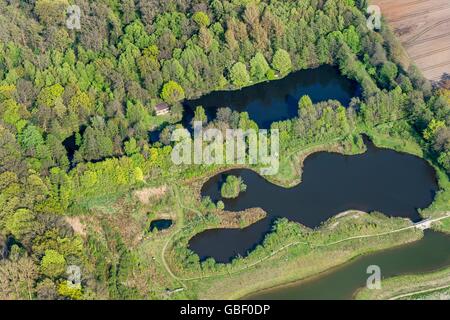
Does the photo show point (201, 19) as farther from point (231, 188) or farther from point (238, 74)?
point (231, 188)

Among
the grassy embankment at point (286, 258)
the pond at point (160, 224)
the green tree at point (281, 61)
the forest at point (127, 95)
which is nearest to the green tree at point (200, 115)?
the forest at point (127, 95)

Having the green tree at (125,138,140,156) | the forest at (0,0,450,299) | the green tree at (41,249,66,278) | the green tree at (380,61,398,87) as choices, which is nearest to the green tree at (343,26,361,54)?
the forest at (0,0,450,299)

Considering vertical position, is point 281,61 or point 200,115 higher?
point 281,61

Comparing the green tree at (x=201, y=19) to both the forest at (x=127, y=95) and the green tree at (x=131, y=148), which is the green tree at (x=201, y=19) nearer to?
the forest at (x=127, y=95)

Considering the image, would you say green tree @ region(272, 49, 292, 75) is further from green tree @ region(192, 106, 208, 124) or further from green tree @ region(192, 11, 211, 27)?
green tree @ region(192, 106, 208, 124)

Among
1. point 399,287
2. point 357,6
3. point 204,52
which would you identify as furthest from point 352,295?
point 357,6

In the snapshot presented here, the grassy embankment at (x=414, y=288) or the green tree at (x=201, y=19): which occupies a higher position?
the green tree at (x=201, y=19)

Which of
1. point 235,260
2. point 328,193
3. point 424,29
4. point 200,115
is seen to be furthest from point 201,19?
point 235,260
